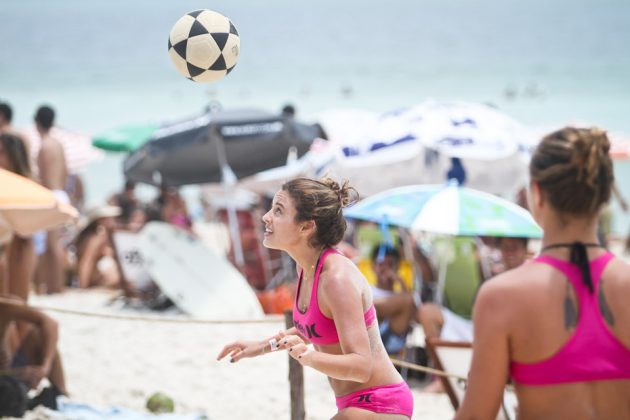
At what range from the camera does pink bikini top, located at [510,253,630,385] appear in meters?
1.72

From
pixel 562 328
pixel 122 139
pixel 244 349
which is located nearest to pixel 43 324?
pixel 244 349

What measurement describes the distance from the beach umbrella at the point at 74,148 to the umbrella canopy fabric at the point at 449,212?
22.5ft

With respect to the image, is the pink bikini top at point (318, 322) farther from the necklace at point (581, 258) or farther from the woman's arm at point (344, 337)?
the necklace at point (581, 258)

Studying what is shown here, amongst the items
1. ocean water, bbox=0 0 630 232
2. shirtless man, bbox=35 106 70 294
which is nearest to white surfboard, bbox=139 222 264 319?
shirtless man, bbox=35 106 70 294

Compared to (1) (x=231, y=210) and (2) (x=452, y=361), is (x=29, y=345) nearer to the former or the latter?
(2) (x=452, y=361)

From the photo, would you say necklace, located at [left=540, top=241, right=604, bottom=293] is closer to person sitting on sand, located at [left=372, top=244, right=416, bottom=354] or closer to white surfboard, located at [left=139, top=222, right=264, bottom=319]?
person sitting on sand, located at [left=372, top=244, right=416, bottom=354]

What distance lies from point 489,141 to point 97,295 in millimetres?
4526

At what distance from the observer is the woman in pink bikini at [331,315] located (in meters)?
2.35

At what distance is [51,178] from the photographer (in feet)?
27.0

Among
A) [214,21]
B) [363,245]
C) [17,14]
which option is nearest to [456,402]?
[214,21]

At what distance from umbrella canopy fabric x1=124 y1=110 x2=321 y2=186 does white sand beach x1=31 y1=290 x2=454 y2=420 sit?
1731 mm

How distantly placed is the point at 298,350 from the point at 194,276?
225 inches

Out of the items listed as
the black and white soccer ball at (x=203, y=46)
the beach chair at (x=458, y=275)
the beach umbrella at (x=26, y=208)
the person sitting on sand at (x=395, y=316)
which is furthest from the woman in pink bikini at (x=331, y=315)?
the beach chair at (x=458, y=275)

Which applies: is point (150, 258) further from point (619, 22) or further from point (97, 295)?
point (619, 22)
